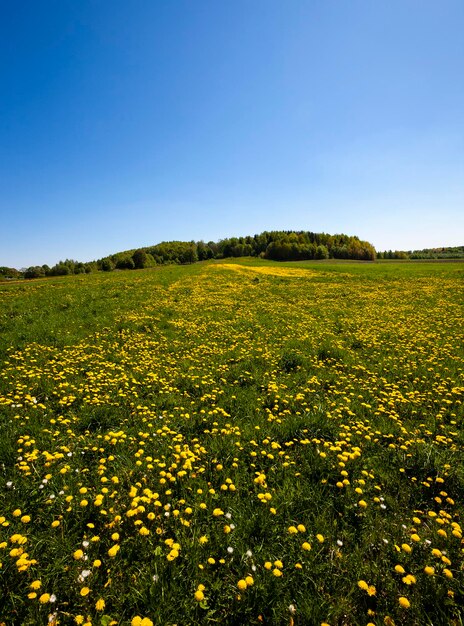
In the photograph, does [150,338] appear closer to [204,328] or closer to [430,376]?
[204,328]

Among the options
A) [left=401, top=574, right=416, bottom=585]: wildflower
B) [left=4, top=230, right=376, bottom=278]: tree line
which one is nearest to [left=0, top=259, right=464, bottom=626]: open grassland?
[left=401, top=574, right=416, bottom=585]: wildflower

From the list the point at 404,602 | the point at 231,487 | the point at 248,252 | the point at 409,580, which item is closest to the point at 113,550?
the point at 231,487

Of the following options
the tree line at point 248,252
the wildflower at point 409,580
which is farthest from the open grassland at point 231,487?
the tree line at point 248,252

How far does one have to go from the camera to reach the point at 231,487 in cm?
377

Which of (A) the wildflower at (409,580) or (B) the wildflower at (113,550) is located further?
(B) the wildflower at (113,550)

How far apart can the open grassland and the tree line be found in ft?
317

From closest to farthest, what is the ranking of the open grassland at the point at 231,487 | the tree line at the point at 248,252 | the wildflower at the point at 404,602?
1. the wildflower at the point at 404,602
2. the open grassland at the point at 231,487
3. the tree line at the point at 248,252

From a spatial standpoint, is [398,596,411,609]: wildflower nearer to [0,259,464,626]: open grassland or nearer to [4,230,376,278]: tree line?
[0,259,464,626]: open grassland

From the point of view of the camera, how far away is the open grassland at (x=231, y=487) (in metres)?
2.65

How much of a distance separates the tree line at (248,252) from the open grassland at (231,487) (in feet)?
317

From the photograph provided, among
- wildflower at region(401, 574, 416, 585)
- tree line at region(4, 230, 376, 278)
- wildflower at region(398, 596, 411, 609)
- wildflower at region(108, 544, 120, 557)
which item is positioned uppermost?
tree line at region(4, 230, 376, 278)

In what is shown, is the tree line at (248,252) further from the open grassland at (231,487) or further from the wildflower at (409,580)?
the wildflower at (409,580)

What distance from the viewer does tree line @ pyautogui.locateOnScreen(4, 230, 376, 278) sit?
99.7 meters

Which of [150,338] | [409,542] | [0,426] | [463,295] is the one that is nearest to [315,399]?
[409,542]
